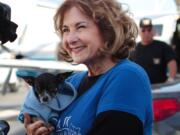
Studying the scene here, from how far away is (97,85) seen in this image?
6.95 ft

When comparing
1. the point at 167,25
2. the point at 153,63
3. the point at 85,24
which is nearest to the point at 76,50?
the point at 85,24

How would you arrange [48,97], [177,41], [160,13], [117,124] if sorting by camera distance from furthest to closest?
[177,41]
[160,13]
[48,97]
[117,124]

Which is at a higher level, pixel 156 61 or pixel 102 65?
pixel 102 65

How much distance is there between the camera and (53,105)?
223cm

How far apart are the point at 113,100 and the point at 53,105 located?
33 cm

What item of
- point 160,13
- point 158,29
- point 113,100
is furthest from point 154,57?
point 158,29

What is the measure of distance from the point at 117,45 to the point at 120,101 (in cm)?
26

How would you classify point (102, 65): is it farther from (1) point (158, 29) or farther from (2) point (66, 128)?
(1) point (158, 29)

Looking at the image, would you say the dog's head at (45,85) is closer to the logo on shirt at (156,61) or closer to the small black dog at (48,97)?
the small black dog at (48,97)

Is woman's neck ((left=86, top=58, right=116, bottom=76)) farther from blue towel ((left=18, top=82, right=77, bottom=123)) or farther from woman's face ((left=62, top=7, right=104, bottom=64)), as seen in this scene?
blue towel ((left=18, top=82, right=77, bottom=123))

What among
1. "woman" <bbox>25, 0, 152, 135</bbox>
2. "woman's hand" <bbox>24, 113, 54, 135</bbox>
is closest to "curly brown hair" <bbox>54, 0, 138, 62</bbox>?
"woman" <bbox>25, 0, 152, 135</bbox>

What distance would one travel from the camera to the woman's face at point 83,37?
2.15 m

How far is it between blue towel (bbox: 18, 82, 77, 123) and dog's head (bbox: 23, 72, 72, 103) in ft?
0.07

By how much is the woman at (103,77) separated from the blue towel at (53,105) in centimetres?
3
